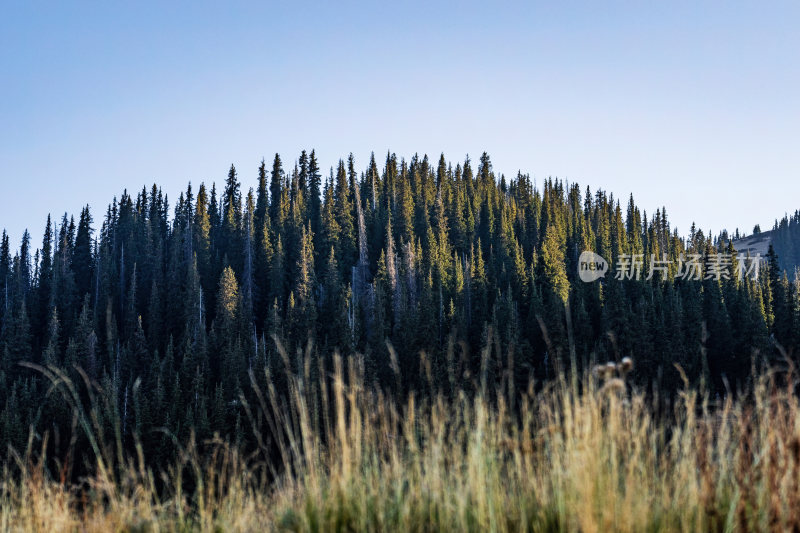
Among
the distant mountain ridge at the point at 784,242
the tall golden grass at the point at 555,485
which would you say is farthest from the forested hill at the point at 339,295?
the distant mountain ridge at the point at 784,242

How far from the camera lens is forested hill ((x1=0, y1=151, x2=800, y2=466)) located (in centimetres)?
5428

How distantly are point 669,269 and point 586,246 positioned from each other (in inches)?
493

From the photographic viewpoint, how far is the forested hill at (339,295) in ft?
178

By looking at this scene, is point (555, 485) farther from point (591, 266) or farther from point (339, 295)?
point (591, 266)

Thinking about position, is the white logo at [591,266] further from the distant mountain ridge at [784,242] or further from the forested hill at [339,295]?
the distant mountain ridge at [784,242]

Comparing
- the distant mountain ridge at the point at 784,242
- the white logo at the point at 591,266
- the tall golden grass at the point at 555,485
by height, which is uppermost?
the distant mountain ridge at the point at 784,242

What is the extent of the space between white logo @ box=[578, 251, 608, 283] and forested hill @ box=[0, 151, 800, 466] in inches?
61.9

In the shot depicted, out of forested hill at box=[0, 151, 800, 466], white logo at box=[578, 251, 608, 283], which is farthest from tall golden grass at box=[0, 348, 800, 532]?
white logo at box=[578, 251, 608, 283]

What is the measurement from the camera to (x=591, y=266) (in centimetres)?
8631

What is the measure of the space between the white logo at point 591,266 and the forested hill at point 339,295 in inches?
61.9

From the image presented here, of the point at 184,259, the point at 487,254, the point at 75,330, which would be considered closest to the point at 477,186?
the point at 487,254

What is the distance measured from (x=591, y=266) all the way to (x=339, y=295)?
38085mm

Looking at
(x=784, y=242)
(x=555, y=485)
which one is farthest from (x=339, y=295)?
(x=784, y=242)

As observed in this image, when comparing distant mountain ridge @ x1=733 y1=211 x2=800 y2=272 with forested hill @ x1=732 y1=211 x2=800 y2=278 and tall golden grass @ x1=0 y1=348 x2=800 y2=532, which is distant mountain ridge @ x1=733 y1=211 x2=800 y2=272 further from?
tall golden grass @ x1=0 y1=348 x2=800 y2=532
